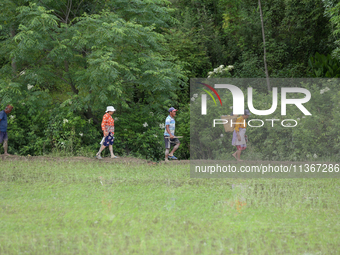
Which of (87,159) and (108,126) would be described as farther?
(87,159)

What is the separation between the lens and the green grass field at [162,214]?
267 inches

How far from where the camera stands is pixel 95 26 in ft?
51.6

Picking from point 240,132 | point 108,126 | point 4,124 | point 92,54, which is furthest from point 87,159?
point 240,132

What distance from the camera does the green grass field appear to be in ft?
22.3

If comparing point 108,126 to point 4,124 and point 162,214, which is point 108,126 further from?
point 162,214

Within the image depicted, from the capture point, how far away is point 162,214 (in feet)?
27.9

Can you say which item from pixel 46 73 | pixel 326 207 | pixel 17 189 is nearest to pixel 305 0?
pixel 46 73

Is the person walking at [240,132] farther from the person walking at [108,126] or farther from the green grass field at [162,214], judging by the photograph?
the person walking at [108,126]

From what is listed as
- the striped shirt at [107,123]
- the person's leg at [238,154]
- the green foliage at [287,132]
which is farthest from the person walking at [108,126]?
the person's leg at [238,154]

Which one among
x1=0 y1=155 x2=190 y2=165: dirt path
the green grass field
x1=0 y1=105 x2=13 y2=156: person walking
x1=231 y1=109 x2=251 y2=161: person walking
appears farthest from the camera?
x1=0 y1=105 x2=13 y2=156: person walking

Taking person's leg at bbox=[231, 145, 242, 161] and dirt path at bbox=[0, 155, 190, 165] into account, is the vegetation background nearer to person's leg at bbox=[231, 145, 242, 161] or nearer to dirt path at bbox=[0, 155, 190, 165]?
dirt path at bbox=[0, 155, 190, 165]

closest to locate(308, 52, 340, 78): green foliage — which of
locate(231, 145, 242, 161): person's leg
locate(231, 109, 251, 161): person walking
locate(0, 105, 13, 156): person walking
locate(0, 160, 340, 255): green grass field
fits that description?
locate(231, 109, 251, 161): person walking

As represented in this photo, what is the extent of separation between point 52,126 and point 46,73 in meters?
2.06

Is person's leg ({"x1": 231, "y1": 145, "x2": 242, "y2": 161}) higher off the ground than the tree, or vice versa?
the tree
